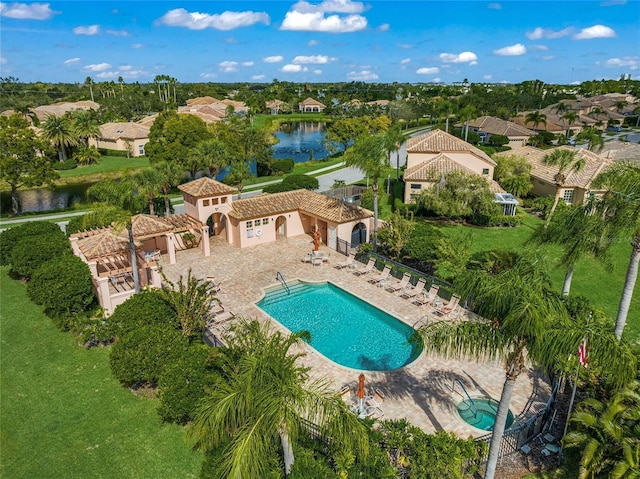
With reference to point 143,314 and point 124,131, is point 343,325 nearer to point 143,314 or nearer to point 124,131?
point 143,314

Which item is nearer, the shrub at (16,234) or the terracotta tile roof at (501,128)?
the shrub at (16,234)

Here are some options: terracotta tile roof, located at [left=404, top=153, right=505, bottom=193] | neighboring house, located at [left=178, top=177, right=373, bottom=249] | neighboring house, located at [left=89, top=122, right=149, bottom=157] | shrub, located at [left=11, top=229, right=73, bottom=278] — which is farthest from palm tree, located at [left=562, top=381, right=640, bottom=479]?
neighboring house, located at [left=89, top=122, right=149, bottom=157]

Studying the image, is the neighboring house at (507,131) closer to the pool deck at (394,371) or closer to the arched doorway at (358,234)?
the arched doorway at (358,234)

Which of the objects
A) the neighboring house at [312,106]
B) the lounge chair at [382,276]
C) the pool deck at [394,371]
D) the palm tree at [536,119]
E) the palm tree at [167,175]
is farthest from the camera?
the neighboring house at [312,106]

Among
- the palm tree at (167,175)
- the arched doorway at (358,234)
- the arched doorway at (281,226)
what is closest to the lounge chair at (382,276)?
the arched doorway at (358,234)

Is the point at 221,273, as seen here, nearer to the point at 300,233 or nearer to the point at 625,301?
the point at 300,233

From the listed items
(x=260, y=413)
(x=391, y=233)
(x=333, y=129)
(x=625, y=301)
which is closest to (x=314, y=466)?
(x=260, y=413)

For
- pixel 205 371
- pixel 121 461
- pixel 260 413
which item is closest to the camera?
pixel 260 413
